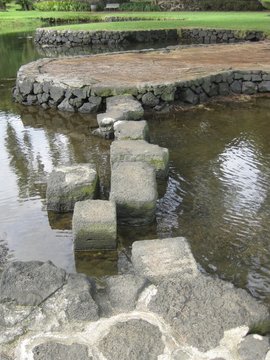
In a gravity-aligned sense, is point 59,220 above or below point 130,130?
below

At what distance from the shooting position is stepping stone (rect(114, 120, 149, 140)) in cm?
773

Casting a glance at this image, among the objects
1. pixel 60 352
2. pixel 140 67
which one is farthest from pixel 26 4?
pixel 60 352

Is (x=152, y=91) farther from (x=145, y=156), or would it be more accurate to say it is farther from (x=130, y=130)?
(x=145, y=156)

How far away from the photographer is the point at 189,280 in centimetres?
360

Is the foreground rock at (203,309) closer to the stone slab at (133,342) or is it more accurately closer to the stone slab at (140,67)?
the stone slab at (133,342)

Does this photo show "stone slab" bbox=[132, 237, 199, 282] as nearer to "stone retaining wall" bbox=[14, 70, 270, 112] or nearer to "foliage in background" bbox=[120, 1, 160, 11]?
"stone retaining wall" bbox=[14, 70, 270, 112]

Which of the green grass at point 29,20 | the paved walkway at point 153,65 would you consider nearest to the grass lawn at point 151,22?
the green grass at point 29,20

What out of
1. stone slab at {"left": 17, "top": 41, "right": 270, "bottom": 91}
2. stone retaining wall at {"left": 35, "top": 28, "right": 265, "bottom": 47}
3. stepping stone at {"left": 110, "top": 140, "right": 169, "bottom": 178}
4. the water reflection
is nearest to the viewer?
the water reflection

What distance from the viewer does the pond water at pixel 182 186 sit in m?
4.99

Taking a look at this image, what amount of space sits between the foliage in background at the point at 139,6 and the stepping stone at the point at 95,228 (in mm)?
32695

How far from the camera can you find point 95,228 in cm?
497

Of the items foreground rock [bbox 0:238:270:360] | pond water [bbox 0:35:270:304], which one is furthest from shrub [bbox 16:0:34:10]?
foreground rock [bbox 0:238:270:360]

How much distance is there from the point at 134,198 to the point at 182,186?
4.53 ft

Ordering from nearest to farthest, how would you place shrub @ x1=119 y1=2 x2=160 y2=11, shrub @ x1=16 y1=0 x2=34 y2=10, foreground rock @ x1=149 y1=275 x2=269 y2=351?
foreground rock @ x1=149 y1=275 x2=269 y2=351 → shrub @ x1=119 y1=2 x2=160 y2=11 → shrub @ x1=16 y1=0 x2=34 y2=10
